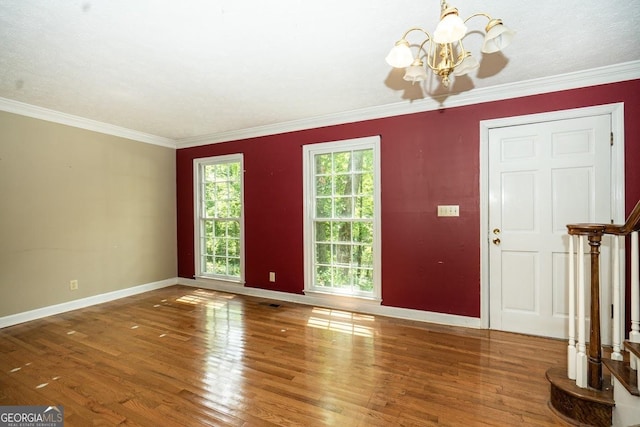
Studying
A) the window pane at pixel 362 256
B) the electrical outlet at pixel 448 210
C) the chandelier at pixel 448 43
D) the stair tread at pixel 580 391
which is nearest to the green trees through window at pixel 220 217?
the window pane at pixel 362 256

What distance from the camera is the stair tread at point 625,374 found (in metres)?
1.59

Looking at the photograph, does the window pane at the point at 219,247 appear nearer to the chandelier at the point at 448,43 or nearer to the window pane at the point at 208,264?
the window pane at the point at 208,264

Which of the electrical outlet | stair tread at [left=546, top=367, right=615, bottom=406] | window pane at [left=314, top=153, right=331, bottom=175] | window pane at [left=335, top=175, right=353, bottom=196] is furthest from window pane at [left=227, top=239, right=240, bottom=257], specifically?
stair tread at [left=546, top=367, right=615, bottom=406]

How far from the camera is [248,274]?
4.65 m

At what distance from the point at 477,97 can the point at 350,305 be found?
288 centimetres

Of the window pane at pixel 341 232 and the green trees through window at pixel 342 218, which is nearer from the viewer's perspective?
the green trees through window at pixel 342 218

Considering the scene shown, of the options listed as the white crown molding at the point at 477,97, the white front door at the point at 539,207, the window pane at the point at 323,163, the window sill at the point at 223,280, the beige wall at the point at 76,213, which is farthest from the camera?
the window sill at the point at 223,280

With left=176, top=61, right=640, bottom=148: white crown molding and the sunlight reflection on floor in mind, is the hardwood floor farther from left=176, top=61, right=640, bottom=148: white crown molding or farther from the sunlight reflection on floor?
left=176, top=61, right=640, bottom=148: white crown molding

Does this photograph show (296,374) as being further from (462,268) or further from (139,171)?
(139,171)

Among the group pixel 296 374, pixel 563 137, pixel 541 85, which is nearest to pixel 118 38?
pixel 296 374

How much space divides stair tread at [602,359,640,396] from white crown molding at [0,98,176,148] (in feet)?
19.2

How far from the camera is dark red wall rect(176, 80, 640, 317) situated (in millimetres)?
2885

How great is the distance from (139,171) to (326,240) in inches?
129

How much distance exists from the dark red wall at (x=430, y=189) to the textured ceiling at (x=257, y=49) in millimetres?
306
